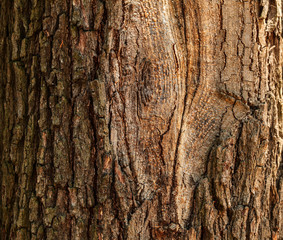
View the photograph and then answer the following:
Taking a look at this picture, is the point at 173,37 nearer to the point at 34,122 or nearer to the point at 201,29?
the point at 201,29

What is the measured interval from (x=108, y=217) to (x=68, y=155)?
36cm

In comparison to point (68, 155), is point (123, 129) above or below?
above

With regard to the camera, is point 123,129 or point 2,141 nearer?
point 123,129

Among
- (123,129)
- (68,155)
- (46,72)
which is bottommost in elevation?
(68,155)

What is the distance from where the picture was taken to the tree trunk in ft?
5.15

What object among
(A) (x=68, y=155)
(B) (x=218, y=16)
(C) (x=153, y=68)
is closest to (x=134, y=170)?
(A) (x=68, y=155)

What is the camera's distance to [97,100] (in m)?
1.57

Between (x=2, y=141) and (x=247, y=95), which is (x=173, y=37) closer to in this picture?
(x=247, y=95)

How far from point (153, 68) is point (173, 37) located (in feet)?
0.66

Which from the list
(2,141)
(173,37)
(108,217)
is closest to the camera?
(108,217)

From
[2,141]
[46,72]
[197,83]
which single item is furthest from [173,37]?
[2,141]

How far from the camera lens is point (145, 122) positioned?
1.60 m

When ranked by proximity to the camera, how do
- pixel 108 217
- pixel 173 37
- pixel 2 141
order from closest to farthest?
pixel 108 217
pixel 173 37
pixel 2 141

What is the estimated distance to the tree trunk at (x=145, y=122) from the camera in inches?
61.8
